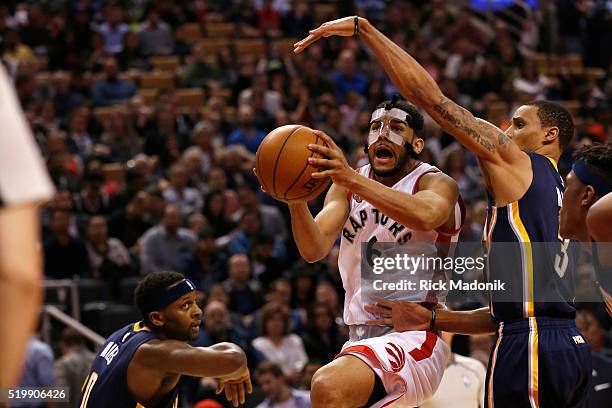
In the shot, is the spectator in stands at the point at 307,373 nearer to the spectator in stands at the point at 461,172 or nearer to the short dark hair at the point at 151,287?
the short dark hair at the point at 151,287

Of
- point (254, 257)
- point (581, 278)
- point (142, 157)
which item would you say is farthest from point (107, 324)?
point (581, 278)

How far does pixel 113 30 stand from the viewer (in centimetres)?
1650

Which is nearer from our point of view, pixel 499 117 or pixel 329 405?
pixel 329 405

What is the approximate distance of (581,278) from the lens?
10.8 meters

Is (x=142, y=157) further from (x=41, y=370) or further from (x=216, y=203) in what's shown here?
(x=41, y=370)

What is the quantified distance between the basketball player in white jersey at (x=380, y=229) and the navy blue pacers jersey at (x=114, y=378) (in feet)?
3.09

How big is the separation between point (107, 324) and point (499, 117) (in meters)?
7.92

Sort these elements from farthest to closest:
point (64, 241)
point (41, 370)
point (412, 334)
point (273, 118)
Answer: point (273, 118), point (64, 241), point (41, 370), point (412, 334)

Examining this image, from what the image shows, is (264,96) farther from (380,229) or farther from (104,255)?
(380,229)

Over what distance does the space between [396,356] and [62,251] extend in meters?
5.97

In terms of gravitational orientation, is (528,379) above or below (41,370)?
above

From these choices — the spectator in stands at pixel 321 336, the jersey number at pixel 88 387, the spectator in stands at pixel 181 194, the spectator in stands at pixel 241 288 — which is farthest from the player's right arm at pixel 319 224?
the spectator in stands at pixel 181 194

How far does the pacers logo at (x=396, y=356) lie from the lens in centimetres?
507

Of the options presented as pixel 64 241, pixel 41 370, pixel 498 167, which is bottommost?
pixel 41 370
